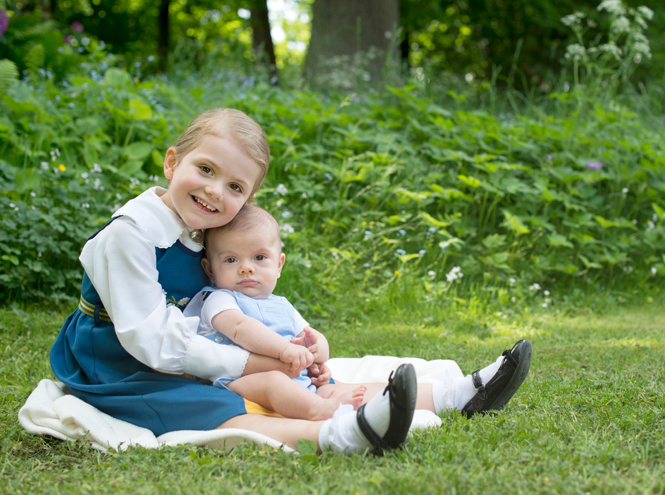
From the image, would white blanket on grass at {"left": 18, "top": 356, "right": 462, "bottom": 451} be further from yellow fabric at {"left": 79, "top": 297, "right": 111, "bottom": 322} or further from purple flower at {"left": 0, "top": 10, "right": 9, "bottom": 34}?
purple flower at {"left": 0, "top": 10, "right": 9, "bottom": 34}

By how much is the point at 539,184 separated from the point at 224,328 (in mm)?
3664

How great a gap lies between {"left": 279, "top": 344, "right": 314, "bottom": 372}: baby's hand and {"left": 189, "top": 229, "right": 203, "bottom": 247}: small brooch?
56cm

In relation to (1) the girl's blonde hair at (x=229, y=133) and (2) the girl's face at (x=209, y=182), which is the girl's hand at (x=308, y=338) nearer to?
(2) the girl's face at (x=209, y=182)

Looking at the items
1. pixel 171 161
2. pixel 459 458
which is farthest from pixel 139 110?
pixel 459 458

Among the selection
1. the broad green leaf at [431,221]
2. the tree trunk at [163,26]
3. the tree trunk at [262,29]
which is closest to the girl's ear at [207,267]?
the broad green leaf at [431,221]

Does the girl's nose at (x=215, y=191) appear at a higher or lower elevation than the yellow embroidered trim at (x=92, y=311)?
higher

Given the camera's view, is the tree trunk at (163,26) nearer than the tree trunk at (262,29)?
No

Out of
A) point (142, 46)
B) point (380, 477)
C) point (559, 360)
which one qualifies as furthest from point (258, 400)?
point (142, 46)

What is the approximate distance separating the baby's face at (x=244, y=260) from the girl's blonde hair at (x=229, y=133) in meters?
0.27

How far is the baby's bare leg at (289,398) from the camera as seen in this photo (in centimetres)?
202

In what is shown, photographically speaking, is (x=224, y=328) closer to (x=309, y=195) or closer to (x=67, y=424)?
(x=67, y=424)

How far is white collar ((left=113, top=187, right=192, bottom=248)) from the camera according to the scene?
2074mm

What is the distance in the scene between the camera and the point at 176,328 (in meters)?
2.04

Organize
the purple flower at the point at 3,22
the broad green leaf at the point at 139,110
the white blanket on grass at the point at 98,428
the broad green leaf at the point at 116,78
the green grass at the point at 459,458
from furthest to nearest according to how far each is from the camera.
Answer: the purple flower at the point at 3,22, the broad green leaf at the point at 116,78, the broad green leaf at the point at 139,110, the white blanket on grass at the point at 98,428, the green grass at the point at 459,458
